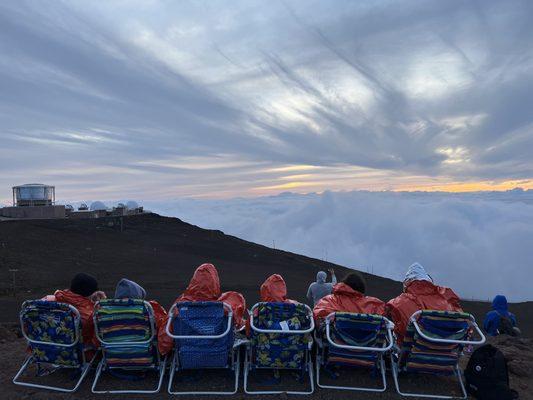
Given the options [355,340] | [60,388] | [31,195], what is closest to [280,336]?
[355,340]

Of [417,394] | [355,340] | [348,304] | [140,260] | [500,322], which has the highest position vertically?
[348,304]

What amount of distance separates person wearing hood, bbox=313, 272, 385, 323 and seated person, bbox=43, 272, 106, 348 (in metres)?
2.52

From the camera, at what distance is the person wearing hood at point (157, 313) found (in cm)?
504

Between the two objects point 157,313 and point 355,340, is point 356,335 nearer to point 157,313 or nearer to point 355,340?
point 355,340

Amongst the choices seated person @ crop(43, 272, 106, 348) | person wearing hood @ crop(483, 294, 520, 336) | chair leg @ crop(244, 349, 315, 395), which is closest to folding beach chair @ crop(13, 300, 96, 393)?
seated person @ crop(43, 272, 106, 348)

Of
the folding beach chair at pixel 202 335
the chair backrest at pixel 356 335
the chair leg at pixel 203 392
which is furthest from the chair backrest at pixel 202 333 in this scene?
the chair backrest at pixel 356 335

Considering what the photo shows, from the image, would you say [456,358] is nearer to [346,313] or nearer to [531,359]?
[346,313]

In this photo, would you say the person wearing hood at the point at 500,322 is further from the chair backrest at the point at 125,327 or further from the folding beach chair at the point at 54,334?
the folding beach chair at the point at 54,334

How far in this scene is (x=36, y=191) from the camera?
132 ft

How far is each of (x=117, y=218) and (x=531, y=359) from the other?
32.6 m

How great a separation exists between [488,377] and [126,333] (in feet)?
12.4

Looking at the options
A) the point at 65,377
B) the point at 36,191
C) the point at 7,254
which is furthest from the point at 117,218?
the point at 65,377

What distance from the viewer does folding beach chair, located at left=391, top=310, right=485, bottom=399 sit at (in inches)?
189

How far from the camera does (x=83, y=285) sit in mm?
5309
